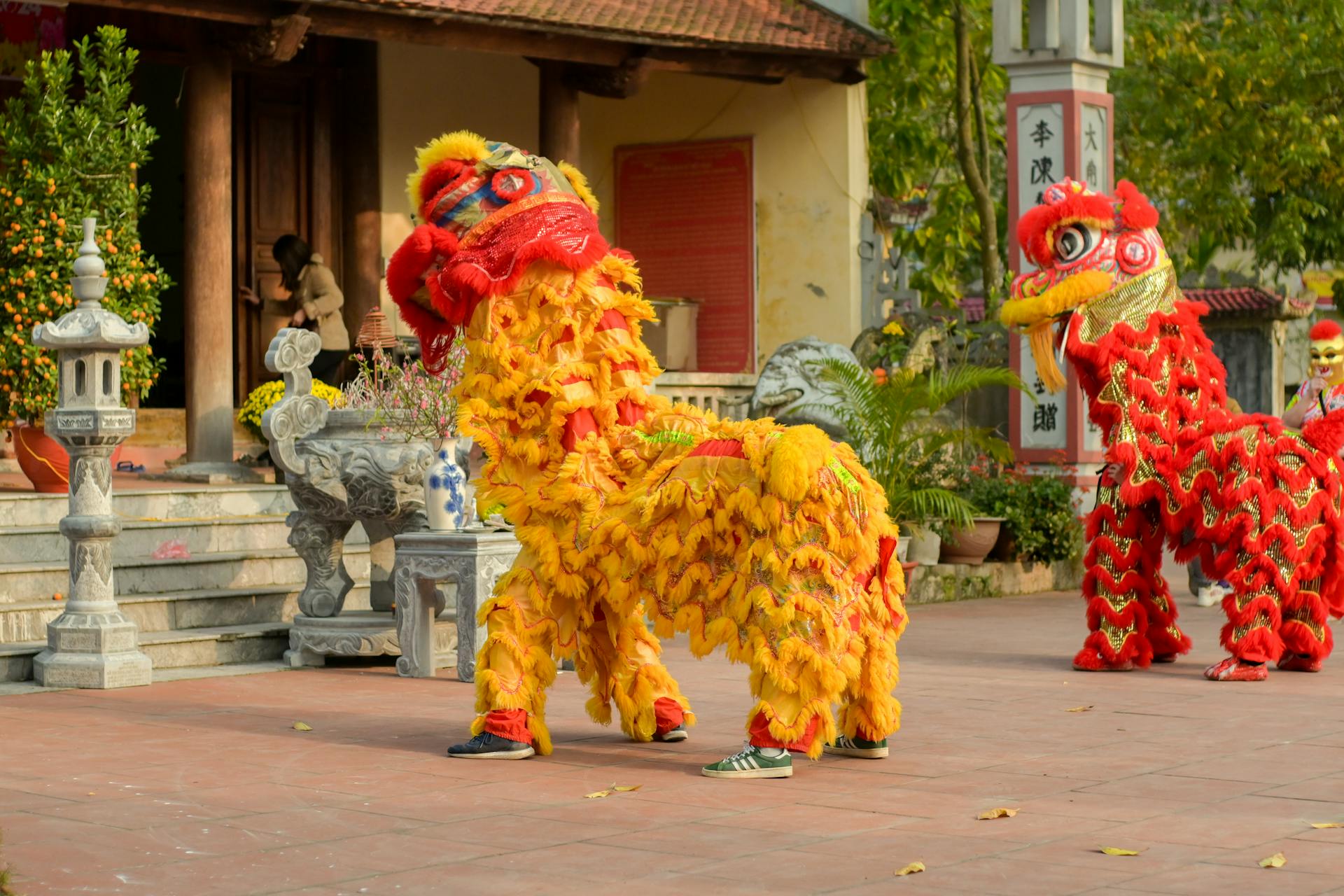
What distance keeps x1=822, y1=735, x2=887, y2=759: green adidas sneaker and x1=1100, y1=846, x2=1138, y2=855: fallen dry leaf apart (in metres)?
1.59

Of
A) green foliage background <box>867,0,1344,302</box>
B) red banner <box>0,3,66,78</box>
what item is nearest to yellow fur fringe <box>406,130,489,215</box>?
red banner <box>0,3,66,78</box>

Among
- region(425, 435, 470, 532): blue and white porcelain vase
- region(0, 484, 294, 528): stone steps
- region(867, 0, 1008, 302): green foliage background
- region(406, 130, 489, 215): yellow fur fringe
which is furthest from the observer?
region(867, 0, 1008, 302): green foliage background

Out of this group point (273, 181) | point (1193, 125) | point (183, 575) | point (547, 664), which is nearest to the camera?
point (547, 664)

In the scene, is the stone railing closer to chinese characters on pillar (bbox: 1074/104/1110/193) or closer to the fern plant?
the fern plant

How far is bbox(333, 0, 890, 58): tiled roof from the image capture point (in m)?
13.0

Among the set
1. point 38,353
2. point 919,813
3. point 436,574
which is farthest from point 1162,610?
point 38,353

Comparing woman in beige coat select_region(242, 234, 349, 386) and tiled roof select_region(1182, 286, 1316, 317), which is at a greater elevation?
tiled roof select_region(1182, 286, 1316, 317)

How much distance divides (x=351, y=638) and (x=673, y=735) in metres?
2.78

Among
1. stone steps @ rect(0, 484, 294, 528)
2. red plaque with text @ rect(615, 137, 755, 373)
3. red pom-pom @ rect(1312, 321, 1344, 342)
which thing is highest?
red plaque with text @ rect(615, 137, 755, 373)

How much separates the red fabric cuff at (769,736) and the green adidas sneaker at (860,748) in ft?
1.42

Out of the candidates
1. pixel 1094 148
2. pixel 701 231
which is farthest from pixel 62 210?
pixel 1094 148

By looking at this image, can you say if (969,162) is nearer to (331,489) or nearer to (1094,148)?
(1094,148)

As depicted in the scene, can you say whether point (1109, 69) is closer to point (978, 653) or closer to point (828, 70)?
point (828, 70)

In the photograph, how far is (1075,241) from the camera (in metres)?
9.10
